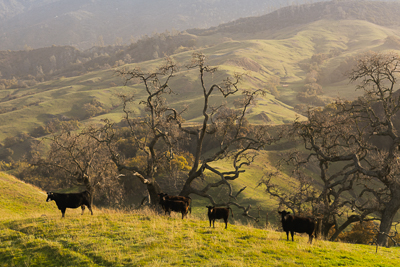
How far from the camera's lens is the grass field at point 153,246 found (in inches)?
508

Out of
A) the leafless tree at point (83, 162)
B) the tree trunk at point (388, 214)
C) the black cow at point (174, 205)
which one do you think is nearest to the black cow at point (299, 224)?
the black cow at point (174, 205)

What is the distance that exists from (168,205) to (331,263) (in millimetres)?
10242

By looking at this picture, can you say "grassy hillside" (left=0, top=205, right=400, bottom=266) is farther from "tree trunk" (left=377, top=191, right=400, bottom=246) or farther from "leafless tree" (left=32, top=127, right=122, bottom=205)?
"tree trunk" (left=377, top=191, right=400, bottom=246)

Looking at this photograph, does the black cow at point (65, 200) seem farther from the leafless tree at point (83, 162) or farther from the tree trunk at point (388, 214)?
the tree trunk at point (388, 214)

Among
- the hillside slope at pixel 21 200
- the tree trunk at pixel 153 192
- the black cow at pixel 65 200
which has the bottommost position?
the hillside slope at pixel 21 200

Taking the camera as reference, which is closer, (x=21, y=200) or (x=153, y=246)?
(x=153, y=246)

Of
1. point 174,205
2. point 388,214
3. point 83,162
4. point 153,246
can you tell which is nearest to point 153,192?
point 174,205

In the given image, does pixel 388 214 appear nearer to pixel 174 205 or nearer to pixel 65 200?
pixel 174 205

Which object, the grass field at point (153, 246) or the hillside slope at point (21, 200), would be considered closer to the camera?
the grass field at point (153, 246)

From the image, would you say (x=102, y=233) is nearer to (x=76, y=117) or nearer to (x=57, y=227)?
(x=57, y=227)

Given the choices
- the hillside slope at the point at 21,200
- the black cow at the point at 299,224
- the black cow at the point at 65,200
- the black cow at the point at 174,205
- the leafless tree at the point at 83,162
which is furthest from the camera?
the hillside slope at the point at 21,200

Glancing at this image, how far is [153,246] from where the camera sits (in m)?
14.3

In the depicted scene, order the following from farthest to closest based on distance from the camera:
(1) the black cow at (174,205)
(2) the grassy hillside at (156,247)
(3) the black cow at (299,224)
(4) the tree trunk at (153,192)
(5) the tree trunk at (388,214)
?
(4) the tree trunk at (153,192)
(5) the tree trunk at (388,214)
(1) the black cow at (174,205)
(3) the black cow at (299,224)
(2) the grassy hillside at (156,247)

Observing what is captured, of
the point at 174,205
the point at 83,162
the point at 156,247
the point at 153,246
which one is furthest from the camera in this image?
the point at 83,162
